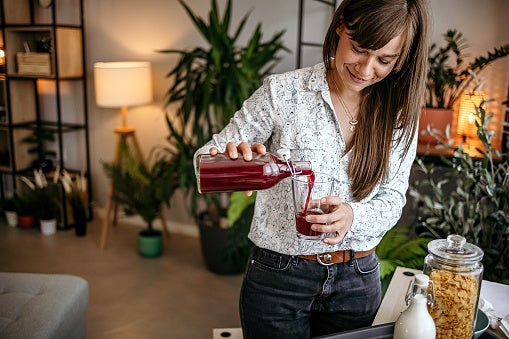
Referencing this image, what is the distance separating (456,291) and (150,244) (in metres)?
2.95

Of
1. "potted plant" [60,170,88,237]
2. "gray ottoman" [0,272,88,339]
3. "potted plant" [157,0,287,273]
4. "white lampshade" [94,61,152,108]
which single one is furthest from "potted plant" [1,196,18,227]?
"gray ottoman" [0,272,88,339]

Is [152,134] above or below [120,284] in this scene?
above

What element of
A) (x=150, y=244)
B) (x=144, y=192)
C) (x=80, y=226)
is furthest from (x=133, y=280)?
(x=80, y=226)

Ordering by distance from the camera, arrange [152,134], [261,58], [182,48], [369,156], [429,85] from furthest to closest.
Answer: [152,134]
[182,48]
[261,58]
[429,85]
[369,156]

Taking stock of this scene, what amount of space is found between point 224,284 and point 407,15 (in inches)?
101

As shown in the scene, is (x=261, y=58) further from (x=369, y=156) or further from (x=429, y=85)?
(x=369, y=156)

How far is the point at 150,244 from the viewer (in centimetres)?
374

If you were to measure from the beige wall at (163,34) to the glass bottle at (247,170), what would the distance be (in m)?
2.24

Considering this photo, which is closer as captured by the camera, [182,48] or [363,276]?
[363,276]

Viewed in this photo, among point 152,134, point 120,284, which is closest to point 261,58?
point 152,134

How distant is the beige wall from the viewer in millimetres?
2918

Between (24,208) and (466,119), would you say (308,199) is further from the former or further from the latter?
(24,208)

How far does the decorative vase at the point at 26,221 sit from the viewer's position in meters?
4.27

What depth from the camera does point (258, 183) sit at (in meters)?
1.09
